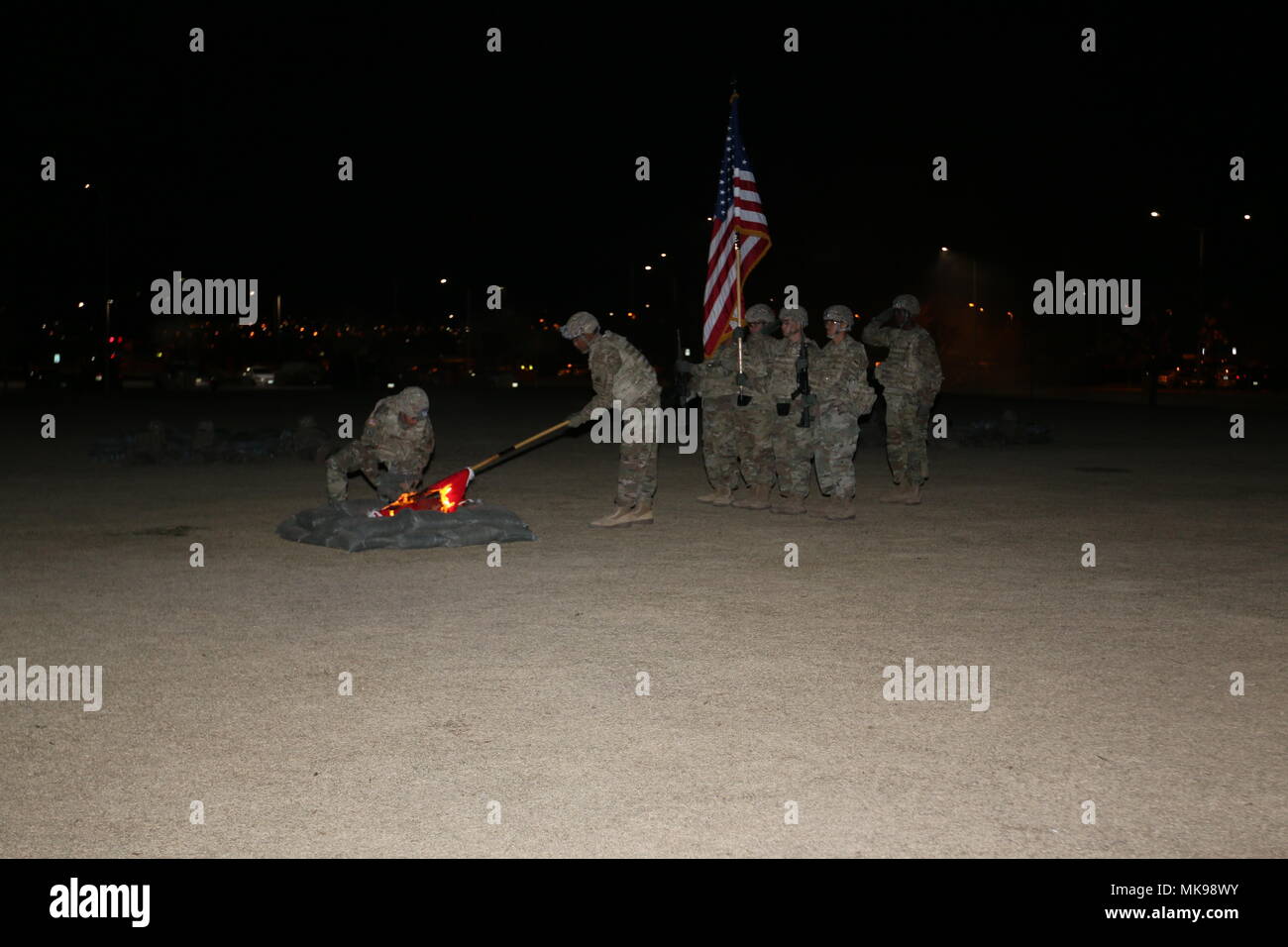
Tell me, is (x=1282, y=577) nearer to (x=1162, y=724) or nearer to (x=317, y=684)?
(x=1162, y=724)

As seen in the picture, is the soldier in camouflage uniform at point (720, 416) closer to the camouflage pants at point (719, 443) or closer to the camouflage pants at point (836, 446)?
the camouflage pants at point (719, 443)

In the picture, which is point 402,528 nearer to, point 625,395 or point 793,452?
point 625,395

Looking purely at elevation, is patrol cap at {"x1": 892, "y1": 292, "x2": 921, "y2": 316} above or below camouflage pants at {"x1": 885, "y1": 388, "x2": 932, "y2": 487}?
above

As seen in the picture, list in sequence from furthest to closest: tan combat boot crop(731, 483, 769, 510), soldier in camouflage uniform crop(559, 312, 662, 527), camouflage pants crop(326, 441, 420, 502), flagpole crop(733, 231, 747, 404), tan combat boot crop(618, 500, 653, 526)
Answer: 1. tan combat boot crop(731, 483, 769, 510)
2. flagpole crop(733, 231, 747, 404)
3. tan combat boot crop(618, 500, 653, 526)
4. soldier in camouflage uniform crop(559, 312, 662, 527)
5. camouflage pants crop(326, 441, 420, 502)

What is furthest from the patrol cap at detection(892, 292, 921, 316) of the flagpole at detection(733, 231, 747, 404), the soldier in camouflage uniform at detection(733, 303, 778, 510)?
the flagpole at detection(733, 231, 747, 404)

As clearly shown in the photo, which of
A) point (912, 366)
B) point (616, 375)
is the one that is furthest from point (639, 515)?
point (912, 366)

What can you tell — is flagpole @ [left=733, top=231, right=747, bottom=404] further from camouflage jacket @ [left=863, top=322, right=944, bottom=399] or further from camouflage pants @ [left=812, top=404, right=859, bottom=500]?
A: camouflage jacket @ [left=863, top=322, right=944, bottom=399]

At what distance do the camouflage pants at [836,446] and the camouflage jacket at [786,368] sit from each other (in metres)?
0.40

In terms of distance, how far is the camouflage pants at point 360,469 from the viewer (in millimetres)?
12492

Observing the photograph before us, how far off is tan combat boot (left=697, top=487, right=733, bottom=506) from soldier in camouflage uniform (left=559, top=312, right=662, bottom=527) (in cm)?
198

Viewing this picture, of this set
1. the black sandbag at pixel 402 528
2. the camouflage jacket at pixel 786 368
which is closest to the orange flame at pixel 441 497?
the black sandbag at pixel 402 528

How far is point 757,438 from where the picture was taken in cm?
1476

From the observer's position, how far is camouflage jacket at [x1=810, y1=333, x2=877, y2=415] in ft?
45.9

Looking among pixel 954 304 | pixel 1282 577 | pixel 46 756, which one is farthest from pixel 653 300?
pixel 46 756
